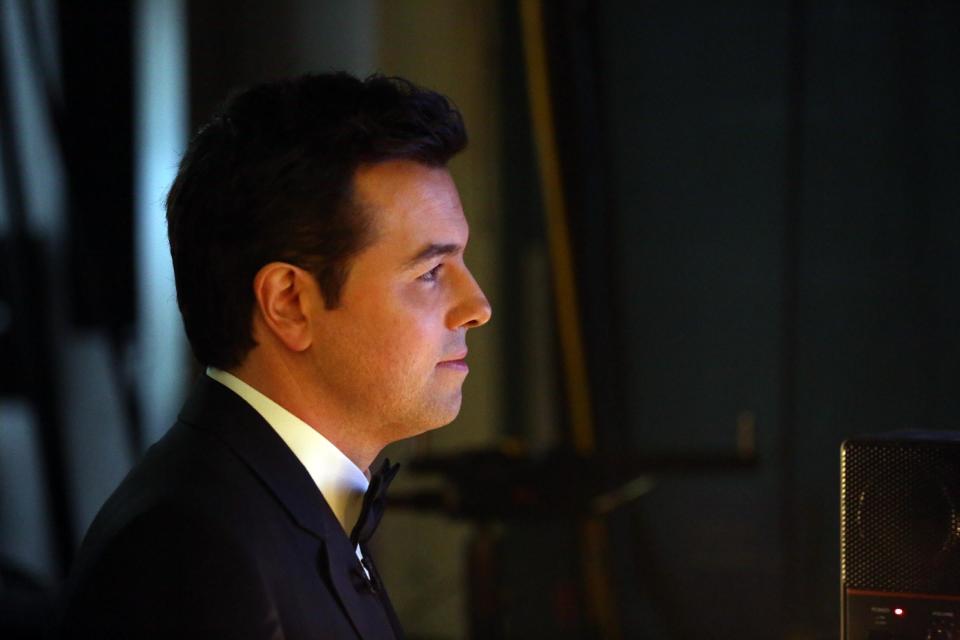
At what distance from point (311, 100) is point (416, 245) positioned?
0.65ft

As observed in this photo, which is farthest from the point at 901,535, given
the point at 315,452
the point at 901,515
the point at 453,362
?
the point at 315,452

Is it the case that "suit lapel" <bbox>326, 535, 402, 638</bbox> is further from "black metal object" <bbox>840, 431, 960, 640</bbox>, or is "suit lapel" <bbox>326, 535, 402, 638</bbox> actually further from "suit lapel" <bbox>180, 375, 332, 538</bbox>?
"black metal object" <bbox>840, 431, 960, 640</bbox>

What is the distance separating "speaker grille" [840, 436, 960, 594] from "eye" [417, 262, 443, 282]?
19.2 inches

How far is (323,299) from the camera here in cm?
135

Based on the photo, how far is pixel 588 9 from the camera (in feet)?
12.1

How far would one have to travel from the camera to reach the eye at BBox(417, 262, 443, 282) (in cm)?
138

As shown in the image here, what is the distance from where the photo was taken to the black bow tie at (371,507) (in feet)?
4.34

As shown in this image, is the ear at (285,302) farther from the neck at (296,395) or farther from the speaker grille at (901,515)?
the speaker grille at (901,515)

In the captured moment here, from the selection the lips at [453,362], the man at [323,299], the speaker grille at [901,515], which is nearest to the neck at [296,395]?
the man at [323,299]

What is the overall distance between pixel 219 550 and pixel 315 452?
231 millimetres

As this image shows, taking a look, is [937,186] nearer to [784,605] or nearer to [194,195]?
[784,605]

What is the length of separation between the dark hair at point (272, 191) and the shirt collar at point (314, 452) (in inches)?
1.8

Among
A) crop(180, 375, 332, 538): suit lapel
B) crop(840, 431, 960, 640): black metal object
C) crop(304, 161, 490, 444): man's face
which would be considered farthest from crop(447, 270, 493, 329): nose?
crop(840, 431, 960, 640): black metal object

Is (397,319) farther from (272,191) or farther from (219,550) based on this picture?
(219,550)
